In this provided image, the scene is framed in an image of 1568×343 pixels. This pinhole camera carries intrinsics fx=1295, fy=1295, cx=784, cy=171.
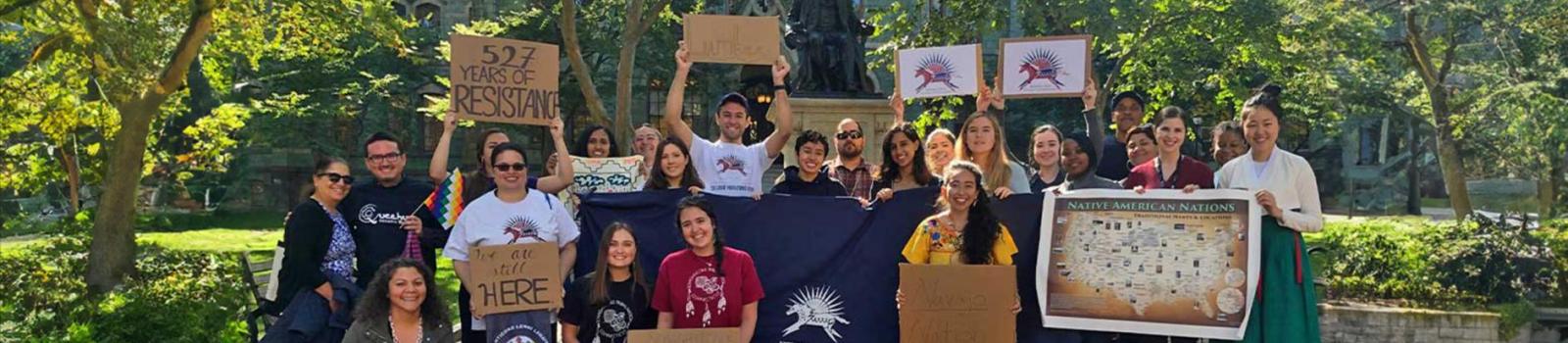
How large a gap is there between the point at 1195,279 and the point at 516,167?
10.4 ft

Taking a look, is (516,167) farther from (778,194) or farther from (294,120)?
(294,120)

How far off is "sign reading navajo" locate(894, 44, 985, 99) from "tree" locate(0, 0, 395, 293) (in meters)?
7.65

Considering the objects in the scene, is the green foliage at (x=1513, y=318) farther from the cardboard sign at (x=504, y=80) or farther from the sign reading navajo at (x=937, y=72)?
the cardboard sign at (x=504, y=80)

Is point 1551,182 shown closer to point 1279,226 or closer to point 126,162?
point 1279,226

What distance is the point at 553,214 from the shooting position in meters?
6.25

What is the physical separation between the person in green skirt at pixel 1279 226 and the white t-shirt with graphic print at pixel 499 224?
10.6 ft

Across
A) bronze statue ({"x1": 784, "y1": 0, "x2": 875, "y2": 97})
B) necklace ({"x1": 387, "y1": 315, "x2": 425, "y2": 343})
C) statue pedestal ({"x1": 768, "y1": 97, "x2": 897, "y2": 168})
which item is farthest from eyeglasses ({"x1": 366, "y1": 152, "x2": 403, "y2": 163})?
bronze statue ({"x1": 784, "y1": 0, "x2": 875, "y2": 97})

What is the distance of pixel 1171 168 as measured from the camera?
6410mm

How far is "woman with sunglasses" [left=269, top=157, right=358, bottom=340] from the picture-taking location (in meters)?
5.93

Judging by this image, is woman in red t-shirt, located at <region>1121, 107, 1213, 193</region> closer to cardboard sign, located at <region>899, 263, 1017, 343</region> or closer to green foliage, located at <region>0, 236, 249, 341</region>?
cardboard sign, located at <region>899, 263, 1017, 343</region>

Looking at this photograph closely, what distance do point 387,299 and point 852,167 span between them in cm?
260

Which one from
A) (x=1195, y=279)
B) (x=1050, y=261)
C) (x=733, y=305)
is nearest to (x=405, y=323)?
(x=733, y=305)

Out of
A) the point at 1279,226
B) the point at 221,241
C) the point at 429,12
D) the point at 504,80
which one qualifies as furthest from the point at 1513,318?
the point at 429,12

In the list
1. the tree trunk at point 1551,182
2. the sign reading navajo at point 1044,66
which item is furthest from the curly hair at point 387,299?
the tree trunk at point 1551,182
